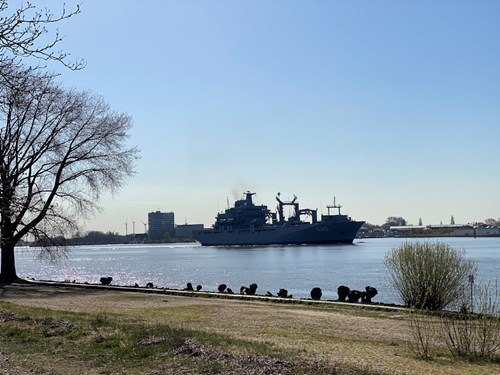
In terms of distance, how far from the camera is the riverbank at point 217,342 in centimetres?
867

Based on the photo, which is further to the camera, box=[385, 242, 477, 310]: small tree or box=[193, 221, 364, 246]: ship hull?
box=[193, 221, 364, 246]: ship hull

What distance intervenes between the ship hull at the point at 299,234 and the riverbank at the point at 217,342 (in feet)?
367

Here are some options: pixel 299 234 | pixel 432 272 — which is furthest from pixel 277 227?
pixel 432 272

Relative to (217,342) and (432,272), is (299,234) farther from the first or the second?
(217,342)

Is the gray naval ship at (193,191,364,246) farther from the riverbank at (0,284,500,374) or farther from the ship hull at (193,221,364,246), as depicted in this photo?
the riverbank at (0,284,500,374)

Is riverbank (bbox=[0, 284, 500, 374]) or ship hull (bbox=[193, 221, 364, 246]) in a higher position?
ship hull (bbox=[193, 221, 364, 246])

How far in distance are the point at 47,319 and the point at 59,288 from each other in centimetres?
1420

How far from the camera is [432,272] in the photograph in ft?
61.5

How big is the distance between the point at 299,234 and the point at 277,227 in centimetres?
539

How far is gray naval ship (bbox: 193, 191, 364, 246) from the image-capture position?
425 feet

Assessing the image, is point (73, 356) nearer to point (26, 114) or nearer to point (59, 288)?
point (59, 288)

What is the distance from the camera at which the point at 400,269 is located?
19562 mm

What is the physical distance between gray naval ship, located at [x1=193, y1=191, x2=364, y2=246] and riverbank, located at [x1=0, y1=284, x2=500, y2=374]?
11254cm

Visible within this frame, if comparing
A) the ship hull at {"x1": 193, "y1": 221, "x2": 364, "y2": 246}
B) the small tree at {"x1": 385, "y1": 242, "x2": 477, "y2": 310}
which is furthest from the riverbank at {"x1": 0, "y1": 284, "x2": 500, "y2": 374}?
the ship hull at {"x1": 193, "y1": 221, "x2": 364, "y2": 246}
